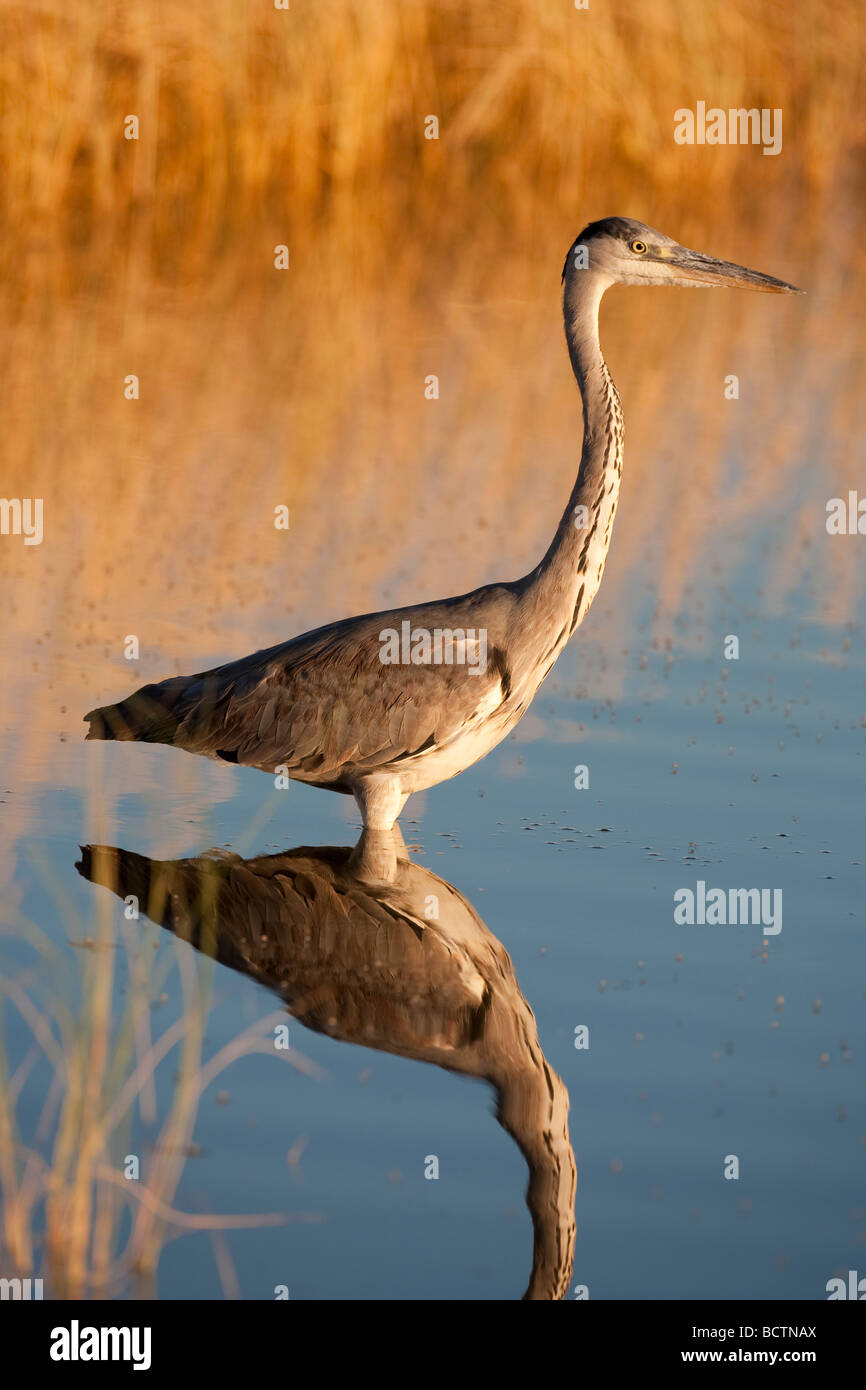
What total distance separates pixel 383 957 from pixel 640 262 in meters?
3.30

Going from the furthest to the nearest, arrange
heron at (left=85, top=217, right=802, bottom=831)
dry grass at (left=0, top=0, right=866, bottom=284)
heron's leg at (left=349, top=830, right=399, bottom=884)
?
dry grass at (left=0, top=0, right=866, bottom=284), heron at (left=85, top=217, right=802, bottom=831), heron's leg at (left=349, top=830, right=399, bottom=884)

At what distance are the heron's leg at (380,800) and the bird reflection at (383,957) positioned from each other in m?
0.07

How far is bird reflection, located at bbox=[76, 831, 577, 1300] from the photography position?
20.2 ft

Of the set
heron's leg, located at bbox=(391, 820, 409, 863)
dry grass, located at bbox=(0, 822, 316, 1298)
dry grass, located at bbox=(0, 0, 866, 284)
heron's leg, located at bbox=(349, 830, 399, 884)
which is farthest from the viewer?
dry grass, located at bbox=(0, 0, 866, 284)

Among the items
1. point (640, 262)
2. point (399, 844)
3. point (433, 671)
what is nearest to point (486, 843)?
point (399, 844)

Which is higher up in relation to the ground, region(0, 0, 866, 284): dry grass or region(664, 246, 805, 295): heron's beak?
region(0, 0, 866, 284): dry grass

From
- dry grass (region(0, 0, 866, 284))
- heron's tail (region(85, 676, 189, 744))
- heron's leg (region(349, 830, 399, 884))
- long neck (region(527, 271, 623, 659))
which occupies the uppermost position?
→ dry grass (region(0, 0, 866, 284))

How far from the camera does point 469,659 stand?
815cm

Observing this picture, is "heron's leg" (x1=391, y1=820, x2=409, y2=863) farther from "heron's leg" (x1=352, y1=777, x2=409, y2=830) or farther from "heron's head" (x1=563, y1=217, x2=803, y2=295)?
"heron's head" (x1=563, y1=217, x2=803, y2=295)

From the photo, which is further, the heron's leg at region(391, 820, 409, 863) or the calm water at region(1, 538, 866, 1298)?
the heron's leg at region(391, 820, 409, 863)

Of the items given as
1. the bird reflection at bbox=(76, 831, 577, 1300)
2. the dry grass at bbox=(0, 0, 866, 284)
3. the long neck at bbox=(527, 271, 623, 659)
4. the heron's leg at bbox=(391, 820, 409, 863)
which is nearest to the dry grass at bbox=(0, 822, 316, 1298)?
the bird reflection at bbox=(76, 831, 577, 1300)

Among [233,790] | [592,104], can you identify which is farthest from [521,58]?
[233,790]

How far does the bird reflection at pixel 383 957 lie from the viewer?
6.14 metres

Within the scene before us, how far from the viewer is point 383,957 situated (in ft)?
23.7
